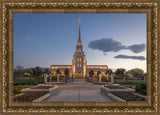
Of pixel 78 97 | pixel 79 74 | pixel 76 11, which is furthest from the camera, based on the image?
pixel 79 74

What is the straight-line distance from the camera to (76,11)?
494cm

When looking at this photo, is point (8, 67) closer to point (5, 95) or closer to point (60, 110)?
point (5, 95)

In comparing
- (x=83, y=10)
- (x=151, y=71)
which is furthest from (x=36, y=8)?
(x=151, y=71)

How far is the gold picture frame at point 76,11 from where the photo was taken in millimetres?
4574

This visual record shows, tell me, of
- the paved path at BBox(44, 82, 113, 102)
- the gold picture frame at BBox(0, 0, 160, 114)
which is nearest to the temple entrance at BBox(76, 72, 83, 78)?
the paved path at BBox(44, 82, 113, 102)

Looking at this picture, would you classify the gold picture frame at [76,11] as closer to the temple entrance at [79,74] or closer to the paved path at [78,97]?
the paved path at [78,97]

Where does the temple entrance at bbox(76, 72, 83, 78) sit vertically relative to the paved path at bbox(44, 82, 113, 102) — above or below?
below

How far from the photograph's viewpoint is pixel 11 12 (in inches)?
195

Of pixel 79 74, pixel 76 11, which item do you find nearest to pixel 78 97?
pixel 76 11

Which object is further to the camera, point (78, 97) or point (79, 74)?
point (79, 74)

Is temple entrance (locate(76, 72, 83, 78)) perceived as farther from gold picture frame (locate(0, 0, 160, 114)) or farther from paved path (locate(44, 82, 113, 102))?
gold picture frame (locate(0, 0, 160, 114))

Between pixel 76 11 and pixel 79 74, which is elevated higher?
pixel 76 11

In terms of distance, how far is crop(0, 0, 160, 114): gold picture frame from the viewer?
457 centimetres

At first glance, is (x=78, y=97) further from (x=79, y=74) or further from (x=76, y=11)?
(x=79, y=74)
